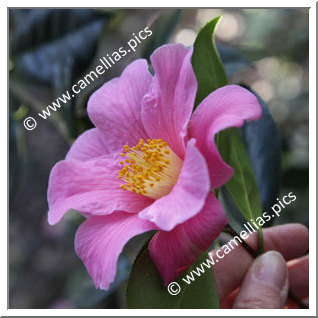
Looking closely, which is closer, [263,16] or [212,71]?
[212,71]

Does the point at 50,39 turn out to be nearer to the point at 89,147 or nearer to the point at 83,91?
the point at 83,91

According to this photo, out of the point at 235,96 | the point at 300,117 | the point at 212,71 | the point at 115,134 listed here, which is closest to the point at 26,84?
the point at 115,134

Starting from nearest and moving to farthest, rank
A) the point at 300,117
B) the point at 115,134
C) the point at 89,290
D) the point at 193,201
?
the point at 193,201, the point at 115,134, the point at 89,290, the point at 300,117

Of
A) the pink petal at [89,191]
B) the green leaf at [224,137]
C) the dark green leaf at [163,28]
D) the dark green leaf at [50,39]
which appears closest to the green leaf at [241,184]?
the green leaf at [224,137]

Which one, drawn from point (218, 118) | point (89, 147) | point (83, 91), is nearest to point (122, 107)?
point (89, 147)

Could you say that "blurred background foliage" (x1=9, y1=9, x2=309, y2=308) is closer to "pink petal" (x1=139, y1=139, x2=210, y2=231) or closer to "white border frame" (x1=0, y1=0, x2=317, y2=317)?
"white border frame" (x1=0, y1=0, x2=317, y2=317)

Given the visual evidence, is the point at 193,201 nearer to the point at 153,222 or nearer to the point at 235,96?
the point at 153,222
